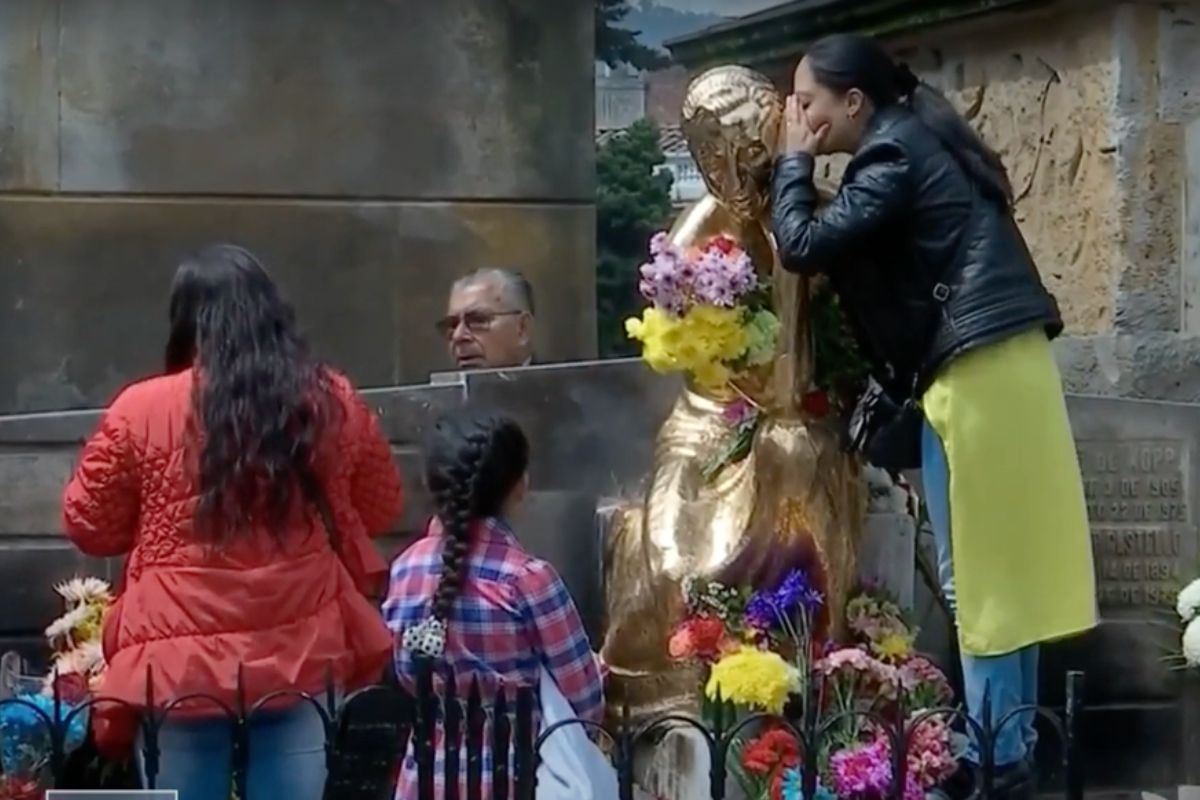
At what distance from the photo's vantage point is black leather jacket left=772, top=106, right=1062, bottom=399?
214 inches

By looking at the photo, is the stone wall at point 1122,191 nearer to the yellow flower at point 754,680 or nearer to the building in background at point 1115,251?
the building in background at point 1115,251

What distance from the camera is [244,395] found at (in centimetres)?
486

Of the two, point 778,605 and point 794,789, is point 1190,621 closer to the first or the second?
point 778,605

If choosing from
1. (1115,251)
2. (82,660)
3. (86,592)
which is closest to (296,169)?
(1115,251)

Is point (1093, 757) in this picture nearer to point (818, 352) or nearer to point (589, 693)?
point (818, 352)

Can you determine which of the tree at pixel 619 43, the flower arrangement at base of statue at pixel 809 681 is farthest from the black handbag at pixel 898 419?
the tree at pixel 619 43

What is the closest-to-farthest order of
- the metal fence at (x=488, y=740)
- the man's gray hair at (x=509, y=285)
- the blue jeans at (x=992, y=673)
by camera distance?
the metal fence at (x=488, y=740) → the blue jeans at (x=992, y=673) → the man's gray hair at (x=509, y=285)

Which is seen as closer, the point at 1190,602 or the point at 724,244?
the point at 724,244

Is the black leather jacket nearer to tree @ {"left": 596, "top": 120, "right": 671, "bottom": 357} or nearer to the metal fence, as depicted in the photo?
the metal fence

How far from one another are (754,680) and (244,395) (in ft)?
5.16

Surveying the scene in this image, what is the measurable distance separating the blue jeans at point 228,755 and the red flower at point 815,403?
1698 millimetres

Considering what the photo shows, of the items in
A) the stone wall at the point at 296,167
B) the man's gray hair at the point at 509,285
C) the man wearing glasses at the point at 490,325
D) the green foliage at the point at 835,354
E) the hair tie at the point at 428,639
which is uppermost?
the stone wall at the point at 296,167

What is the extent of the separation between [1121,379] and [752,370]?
2102 mm

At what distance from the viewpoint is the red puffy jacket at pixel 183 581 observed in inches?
190
